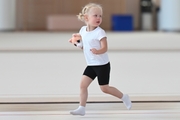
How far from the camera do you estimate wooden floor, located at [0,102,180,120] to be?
1093mm

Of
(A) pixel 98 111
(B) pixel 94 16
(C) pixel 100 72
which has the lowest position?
(A) pixel 98 111

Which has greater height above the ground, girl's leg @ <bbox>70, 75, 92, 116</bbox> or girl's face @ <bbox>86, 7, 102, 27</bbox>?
girl's face @ <bbox>86, 7, 102, 27</bbox>

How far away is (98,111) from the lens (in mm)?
1166

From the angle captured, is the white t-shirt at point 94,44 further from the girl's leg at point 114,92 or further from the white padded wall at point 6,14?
the white padded wall at point 6,14

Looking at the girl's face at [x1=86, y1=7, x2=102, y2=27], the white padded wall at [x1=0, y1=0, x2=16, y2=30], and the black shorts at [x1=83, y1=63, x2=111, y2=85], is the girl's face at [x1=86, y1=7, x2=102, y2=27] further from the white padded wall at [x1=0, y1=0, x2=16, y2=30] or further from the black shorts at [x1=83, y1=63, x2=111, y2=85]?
the white padded wall at [x1=0, y1=0, x2=16, y2=30]

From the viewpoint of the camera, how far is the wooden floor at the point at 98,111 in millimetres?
1093

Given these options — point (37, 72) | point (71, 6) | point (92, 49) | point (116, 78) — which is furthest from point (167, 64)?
point (71, 6)

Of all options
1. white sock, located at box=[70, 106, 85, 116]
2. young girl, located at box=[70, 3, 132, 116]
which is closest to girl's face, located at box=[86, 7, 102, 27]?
young girl, located at box=[70, 3, 132, 116]

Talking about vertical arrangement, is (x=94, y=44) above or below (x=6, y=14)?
above

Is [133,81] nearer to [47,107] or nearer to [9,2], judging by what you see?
[47,107]

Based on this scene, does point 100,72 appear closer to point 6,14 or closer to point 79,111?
point 79,111

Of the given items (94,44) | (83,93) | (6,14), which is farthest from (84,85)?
(6,14)

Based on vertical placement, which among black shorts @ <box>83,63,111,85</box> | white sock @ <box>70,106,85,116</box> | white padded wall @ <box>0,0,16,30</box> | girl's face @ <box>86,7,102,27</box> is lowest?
white padded wall @ <box>0,0,16,30</box>

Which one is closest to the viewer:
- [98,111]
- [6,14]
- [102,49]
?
[102,49]
